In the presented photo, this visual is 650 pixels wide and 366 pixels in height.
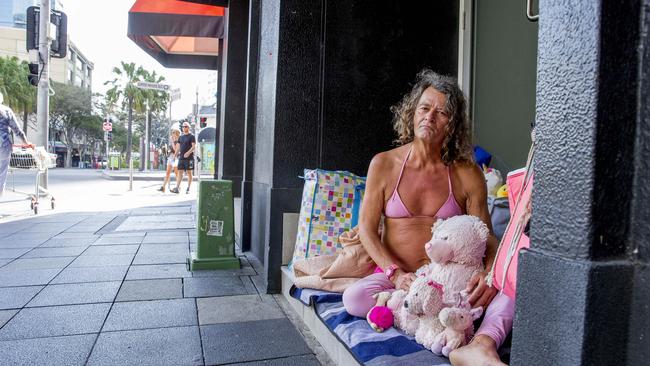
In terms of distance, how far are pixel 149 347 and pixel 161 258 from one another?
2.28 metres

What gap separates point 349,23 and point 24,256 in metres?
4.06

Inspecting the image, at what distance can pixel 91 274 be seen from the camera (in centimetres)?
382

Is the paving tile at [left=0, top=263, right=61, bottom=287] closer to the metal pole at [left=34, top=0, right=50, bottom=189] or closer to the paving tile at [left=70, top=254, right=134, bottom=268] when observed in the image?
the paving tile at [left=70, top=254, right=134, bottom=268]

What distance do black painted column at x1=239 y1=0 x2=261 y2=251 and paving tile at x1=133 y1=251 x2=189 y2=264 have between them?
719 millimetres

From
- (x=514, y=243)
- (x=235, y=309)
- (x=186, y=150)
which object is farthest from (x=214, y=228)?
(x=186, y=150)

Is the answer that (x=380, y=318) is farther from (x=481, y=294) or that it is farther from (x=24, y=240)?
(x=24, y=240)

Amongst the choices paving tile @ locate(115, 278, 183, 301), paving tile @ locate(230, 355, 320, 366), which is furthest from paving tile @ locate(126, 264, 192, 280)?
paving tile @ locate(230, 355, 320, 366)

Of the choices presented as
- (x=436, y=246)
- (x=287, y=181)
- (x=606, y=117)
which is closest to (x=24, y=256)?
(x=287, y=181)

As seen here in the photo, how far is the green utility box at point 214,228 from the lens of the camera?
4105mm

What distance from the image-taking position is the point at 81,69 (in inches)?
2985

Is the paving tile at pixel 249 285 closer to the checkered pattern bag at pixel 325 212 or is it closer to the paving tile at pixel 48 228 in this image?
the checkered pattern bag at pixel 325 212

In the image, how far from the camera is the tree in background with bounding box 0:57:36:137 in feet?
135

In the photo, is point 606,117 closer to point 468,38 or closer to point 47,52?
point 468,38

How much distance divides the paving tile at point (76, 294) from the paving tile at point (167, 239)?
5.99ft
